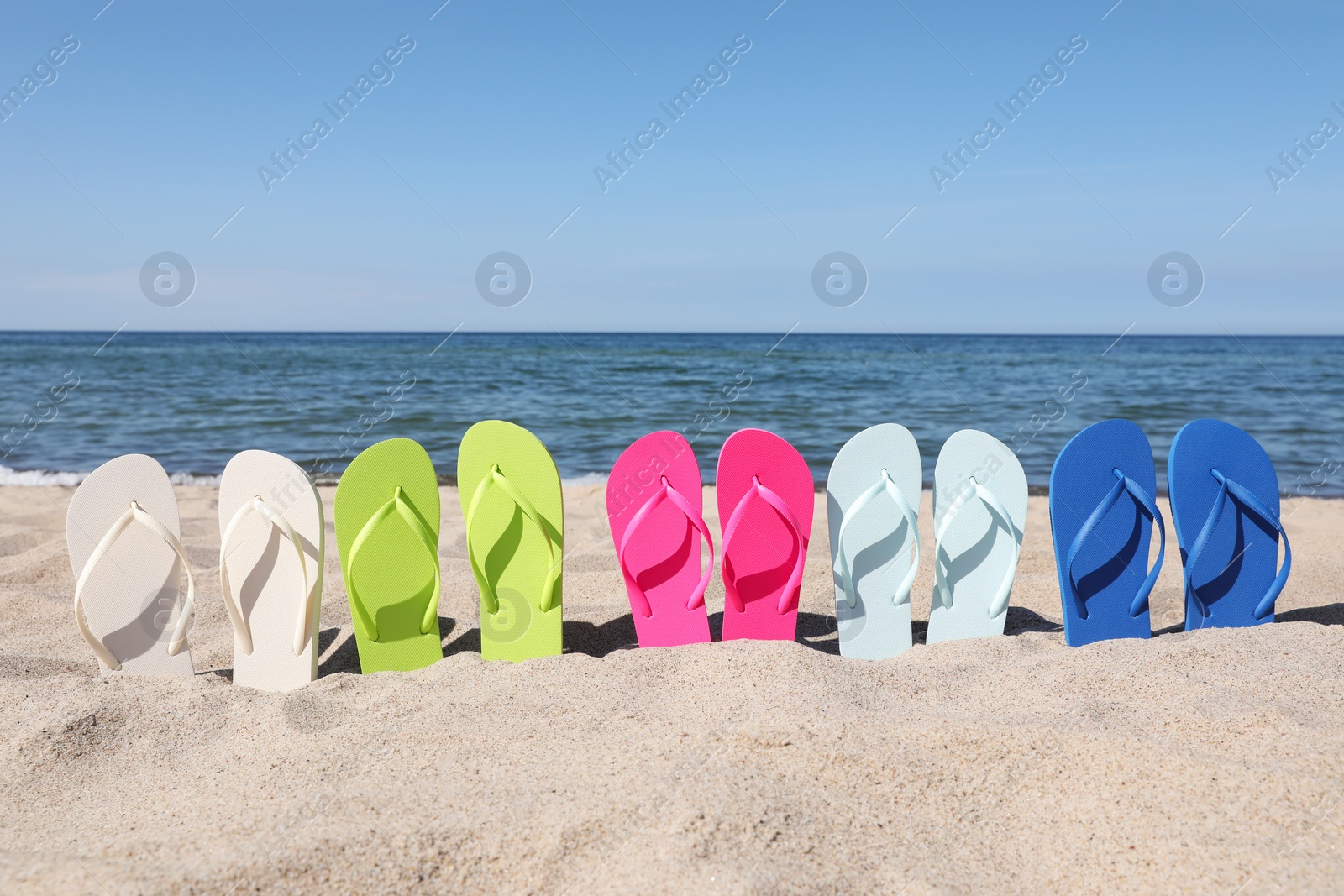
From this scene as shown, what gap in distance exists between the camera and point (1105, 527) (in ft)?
7.68

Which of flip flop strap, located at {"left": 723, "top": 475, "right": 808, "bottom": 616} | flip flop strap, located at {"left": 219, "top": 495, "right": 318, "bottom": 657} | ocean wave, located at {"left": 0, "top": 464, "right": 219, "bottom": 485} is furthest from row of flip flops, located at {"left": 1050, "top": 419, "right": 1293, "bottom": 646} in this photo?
ocean wave, located at {"left": 0, "top": 464, "right": 219, "bottom": 485}

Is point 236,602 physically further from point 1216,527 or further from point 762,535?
point 1216,527

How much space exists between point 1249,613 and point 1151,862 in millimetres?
1574

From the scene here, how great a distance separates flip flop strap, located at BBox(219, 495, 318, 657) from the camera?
2092 mm

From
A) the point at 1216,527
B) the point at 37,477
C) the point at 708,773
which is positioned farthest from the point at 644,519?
the point at 37,477

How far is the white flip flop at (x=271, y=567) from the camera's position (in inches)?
83.7

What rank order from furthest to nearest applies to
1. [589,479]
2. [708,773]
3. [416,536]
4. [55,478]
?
1. [589,479]
2. [55,478]
3. [416,536]
4. [708,773]

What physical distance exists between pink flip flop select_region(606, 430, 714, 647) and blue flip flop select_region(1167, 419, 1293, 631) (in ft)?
4.88

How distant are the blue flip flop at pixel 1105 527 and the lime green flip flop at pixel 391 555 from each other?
6.10ft

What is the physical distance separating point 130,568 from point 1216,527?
128 inches

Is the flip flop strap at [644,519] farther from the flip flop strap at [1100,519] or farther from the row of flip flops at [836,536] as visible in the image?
the flip flop strap at [1100,519]

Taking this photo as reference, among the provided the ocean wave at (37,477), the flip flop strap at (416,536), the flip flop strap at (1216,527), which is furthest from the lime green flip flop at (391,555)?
the ocean wave at (37,477)

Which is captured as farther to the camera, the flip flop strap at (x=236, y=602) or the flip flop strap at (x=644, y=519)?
the flip flop strap at (x=644, y=519)

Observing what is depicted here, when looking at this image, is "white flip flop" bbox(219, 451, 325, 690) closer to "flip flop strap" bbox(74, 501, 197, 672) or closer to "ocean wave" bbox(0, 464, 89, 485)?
"flip flop strap" bbox(74, 501, 197, 672)
